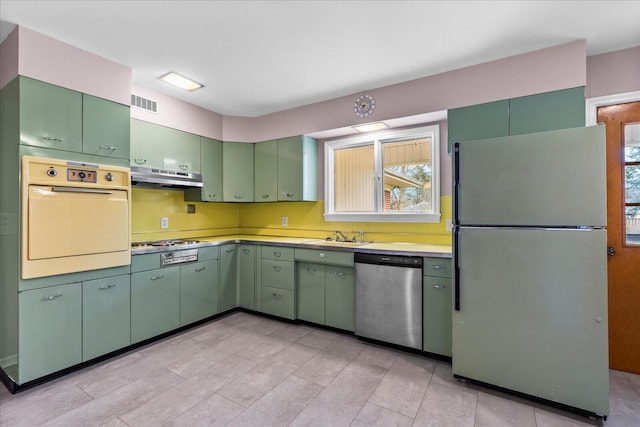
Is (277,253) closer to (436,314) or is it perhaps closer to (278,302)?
(278,302)

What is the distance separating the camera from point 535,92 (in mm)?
2408

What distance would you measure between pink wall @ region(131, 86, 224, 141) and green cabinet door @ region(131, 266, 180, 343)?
1601 millimetres

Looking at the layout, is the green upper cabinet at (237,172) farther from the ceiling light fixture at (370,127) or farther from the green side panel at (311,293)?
the ceiling light fixture at (370,127)

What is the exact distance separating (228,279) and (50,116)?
2282 mm

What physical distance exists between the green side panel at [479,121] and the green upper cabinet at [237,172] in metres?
2.54

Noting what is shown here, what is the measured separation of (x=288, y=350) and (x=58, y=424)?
160 centimetres

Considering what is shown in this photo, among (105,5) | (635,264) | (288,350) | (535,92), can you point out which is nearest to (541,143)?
(535,92)

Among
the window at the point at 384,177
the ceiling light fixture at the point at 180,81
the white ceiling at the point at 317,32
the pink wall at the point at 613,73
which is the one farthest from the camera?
the window at the point at 384,177

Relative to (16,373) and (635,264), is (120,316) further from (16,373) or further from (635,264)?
(635,264)

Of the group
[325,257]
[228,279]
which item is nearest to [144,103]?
[228,279]

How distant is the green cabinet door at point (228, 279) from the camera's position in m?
3.61

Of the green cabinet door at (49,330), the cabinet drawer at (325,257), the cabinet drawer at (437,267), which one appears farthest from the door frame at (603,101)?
the green cabinet door at (49,330)

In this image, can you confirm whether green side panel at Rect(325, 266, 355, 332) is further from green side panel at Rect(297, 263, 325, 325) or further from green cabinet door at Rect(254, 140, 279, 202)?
green cabinet door at Rect(254, 140, 279, 202)

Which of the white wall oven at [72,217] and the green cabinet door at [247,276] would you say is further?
the green cabinet door at [247,276]
